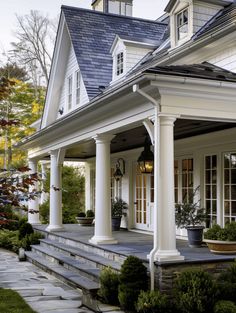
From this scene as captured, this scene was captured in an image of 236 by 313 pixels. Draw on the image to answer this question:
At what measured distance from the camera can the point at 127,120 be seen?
26.4ft

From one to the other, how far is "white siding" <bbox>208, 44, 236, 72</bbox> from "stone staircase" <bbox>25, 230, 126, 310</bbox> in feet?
13.5

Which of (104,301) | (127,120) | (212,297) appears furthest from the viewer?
(127,120)

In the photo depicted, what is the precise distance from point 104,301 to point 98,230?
233 cm

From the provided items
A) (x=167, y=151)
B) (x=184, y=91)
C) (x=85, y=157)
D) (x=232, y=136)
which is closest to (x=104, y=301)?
(x=167, y=151)

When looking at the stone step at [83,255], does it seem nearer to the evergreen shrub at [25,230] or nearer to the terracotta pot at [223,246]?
the evergreen shrub at [25,230]

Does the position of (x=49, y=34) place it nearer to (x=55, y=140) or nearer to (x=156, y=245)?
(x=55, y=140)

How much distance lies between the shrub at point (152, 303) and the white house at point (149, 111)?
1.85 feet

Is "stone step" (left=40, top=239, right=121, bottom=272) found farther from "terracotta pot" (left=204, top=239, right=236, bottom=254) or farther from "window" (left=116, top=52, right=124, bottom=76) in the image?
"window" (left=116, top=52, right=124, bottom=76)

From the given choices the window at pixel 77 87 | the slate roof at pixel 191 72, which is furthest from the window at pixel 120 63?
the slate roof at pixel 191 72

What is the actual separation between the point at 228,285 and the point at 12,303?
3.37 metres

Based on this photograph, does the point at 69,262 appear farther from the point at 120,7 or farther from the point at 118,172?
the point at 120,7

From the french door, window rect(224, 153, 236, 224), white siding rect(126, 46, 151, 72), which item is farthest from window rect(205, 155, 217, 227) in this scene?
white siding rect(126, 46, 151, 72)

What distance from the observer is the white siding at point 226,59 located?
8.57m

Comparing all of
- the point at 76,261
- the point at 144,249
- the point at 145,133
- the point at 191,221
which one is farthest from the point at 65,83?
the point at 144,249
